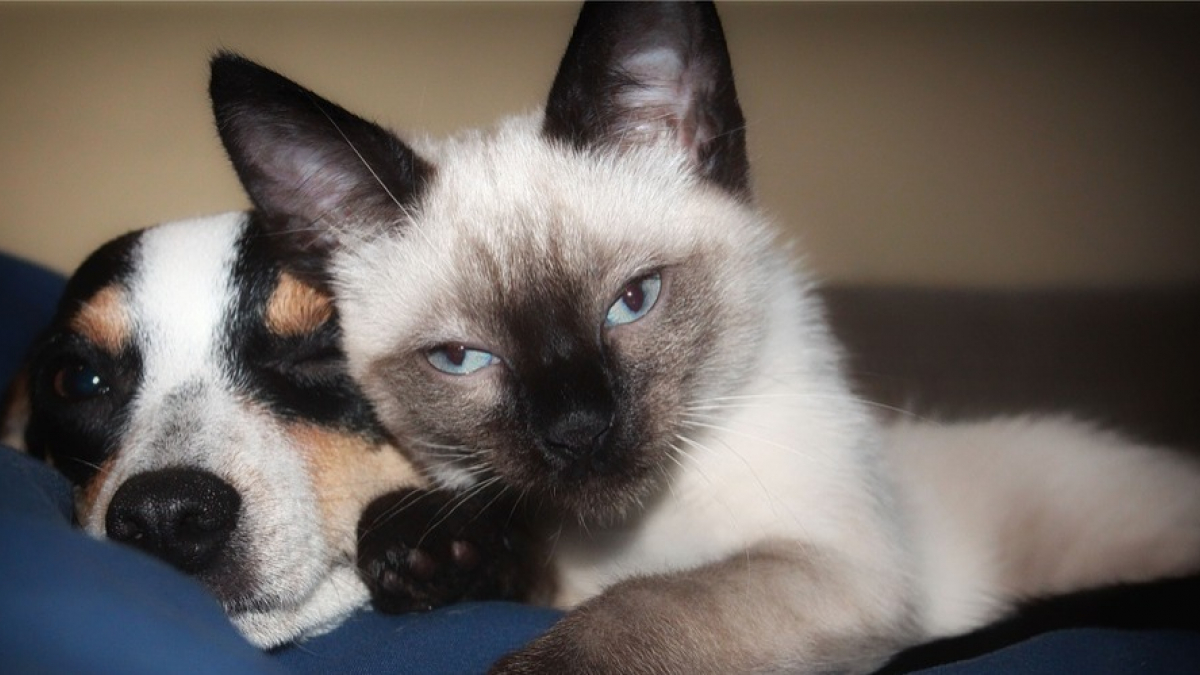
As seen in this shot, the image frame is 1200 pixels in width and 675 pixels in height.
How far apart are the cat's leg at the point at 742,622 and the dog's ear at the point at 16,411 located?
1.01m

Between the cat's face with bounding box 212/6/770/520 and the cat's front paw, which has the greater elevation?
the cat's face with bounding box 212/6/770/520

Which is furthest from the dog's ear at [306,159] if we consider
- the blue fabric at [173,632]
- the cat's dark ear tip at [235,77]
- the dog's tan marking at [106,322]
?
the blue fabric at [173,632]

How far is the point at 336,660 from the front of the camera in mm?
1142

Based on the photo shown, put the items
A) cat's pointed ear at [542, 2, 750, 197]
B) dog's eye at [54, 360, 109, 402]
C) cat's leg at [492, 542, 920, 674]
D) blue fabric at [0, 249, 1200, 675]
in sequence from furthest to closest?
dog's eye at [54, 360, 109, 402] → cat's pointed ear at [542, 2, 750, 197] → cat's leg at [492, 542, 920, 674] → blue fabric at [0, 249, 1200, 675]

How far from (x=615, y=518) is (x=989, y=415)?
3.77 feet

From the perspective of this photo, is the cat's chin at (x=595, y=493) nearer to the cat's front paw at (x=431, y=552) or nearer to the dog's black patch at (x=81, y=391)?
the cat's front paw at (x=431, y=552)

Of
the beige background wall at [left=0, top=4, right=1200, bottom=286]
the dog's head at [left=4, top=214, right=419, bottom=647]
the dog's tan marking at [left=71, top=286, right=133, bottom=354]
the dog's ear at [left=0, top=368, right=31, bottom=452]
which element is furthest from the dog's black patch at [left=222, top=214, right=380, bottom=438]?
the beige background wall at [left=0, top=4, right=1200, bottom=286]

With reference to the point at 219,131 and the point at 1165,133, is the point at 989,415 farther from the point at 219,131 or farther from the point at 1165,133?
the point at 219,131

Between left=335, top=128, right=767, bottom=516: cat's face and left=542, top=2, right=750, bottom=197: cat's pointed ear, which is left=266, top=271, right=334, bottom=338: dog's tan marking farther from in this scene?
left=542, top=2, right=750, bottom=197: cat's pointed ear

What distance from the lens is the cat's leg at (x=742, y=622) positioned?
3.34 ft

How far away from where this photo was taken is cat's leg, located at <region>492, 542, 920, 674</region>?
1.02 m

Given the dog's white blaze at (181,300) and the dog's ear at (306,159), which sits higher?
the dog's ear at (306,159)

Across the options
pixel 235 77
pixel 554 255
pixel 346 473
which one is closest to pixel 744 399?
pixel 554 255

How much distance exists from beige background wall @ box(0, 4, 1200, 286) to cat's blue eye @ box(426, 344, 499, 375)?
0.86m
